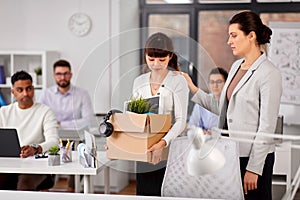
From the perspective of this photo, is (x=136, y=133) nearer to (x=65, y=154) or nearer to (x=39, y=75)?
(x=65, y=154)

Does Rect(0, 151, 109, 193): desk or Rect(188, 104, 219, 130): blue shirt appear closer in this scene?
Rect(188, 104, 219, 130): blue shirt

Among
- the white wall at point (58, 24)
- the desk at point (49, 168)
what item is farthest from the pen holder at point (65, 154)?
the white wall at point (58, 24)

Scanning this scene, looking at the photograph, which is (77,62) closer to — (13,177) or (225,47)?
(225,47)

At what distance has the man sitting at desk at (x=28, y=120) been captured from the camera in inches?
147

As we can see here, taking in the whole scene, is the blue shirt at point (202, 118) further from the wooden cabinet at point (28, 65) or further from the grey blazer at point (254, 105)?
the wooden cabinet at point (28, 65)

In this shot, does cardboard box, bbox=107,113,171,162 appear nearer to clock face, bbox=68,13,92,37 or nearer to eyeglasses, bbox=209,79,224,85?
eyeglasses, bbox=209,79,224,85

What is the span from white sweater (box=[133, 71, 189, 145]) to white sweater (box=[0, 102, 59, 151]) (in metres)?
1.23

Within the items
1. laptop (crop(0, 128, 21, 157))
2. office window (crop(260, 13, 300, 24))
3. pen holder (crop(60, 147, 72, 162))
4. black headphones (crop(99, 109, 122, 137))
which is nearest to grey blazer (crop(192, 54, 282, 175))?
black headphones (crop(99, 109, 122, 137))

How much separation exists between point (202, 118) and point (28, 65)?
Result: 356cm

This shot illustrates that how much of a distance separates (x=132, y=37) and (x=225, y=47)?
2.98m

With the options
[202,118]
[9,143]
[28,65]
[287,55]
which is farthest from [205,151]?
[28,65]

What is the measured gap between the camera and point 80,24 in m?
5.71

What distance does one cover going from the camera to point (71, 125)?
5.22 metres

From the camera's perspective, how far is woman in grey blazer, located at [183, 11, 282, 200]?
8.89 feet
